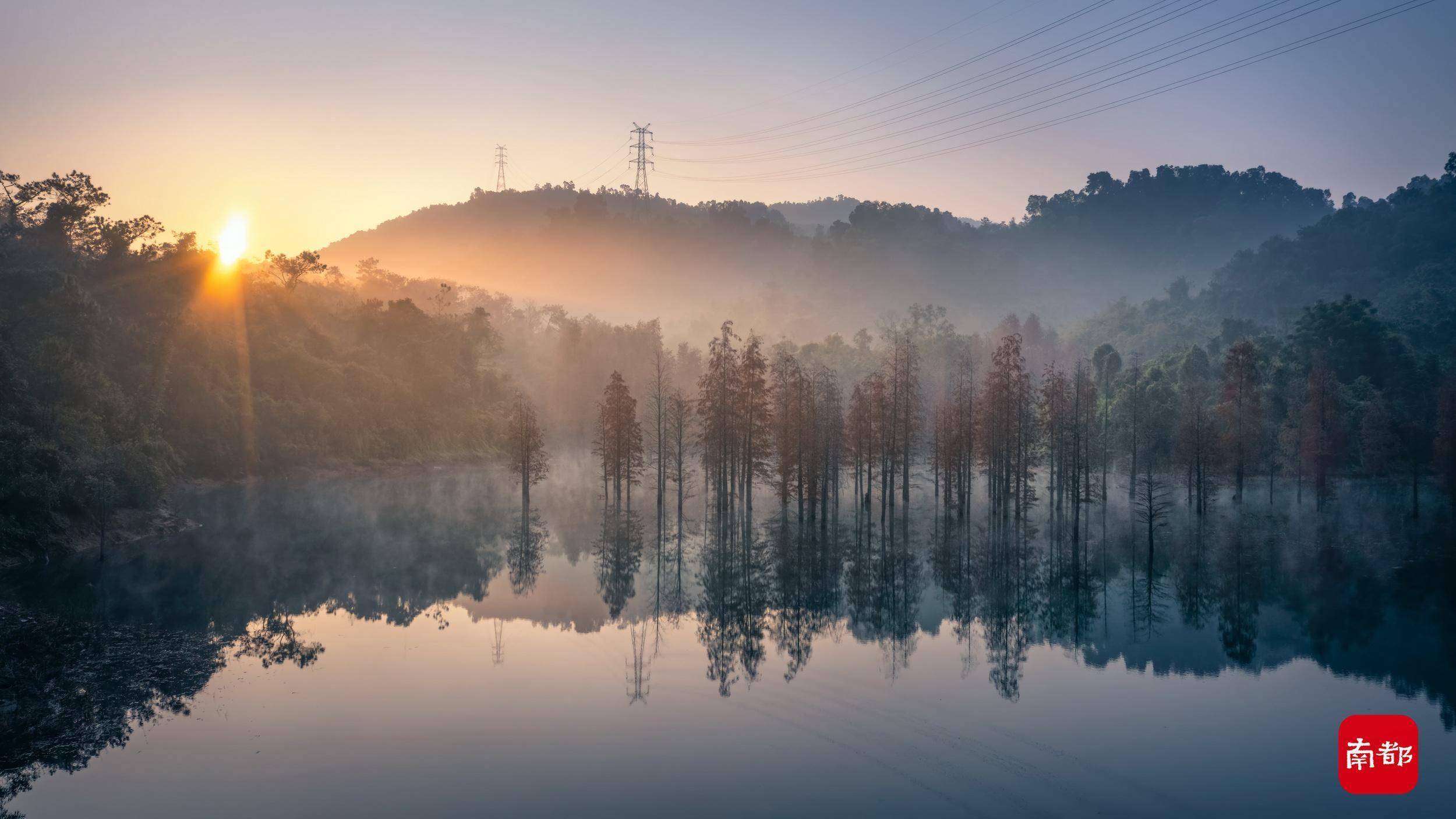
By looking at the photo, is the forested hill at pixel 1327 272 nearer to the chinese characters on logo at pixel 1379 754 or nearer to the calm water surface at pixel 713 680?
the calm water surface at pixel 713 680

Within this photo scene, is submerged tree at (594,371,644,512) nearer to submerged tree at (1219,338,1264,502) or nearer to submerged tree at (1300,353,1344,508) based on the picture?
submerged tree at (1219,338,1264,502)

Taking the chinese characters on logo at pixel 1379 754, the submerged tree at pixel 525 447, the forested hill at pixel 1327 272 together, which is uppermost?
the forested hill at pixel 1327 272

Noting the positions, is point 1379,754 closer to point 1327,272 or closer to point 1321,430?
point 1321,430

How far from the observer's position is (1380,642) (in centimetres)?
3147

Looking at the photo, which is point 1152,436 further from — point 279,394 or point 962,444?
point 279,394

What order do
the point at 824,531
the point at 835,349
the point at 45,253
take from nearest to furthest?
1. the point at 824,531
2. the point at 45,253
3. the point at 835,349

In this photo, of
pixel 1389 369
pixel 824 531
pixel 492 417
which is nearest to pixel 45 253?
pixel 492 417

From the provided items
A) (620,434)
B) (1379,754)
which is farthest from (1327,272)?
(1379,754)

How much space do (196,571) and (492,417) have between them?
87297 mm

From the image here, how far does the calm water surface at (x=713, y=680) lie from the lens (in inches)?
713

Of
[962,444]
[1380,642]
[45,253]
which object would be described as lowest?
[1380,642]

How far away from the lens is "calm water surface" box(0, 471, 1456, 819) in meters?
18.1

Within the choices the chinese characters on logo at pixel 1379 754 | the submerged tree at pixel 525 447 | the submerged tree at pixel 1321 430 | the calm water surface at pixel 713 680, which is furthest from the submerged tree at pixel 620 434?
the submerged tree at pixel 1321 430

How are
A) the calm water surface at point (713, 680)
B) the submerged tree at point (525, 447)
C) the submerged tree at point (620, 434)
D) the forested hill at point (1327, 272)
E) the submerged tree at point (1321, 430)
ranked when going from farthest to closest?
the forested hill at point (1327, 272)
the submerged tree at point (1321, 430)
the submerged tree at point (525, 447)
the submerged tree at point (620, 434)
the calm water surface at point (713, 680)
